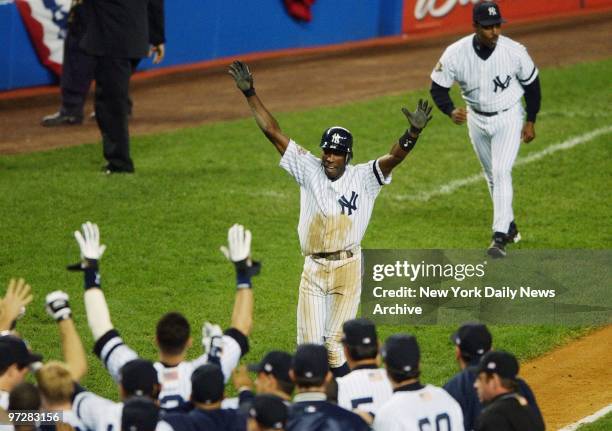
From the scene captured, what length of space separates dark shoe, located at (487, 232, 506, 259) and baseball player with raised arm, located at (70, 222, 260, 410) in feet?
16.5

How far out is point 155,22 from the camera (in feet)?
48.6

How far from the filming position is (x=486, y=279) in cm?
1089

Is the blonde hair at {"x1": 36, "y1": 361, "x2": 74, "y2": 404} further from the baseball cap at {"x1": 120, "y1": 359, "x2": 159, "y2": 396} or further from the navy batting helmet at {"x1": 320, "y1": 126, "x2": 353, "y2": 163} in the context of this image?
the navy batting helmet at {"x1": 320, "y1": 126, "x2": 353, "y2": 163}

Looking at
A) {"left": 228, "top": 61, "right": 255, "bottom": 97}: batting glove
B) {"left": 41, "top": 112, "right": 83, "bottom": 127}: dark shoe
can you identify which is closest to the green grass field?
{"left": 41, "top": 112, "right": 83, "bottom": 127}: dark shoe

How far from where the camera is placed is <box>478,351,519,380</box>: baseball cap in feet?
19.6

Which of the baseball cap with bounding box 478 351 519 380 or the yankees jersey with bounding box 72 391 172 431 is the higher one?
the baseball cap with bounding box 478 351 519 380

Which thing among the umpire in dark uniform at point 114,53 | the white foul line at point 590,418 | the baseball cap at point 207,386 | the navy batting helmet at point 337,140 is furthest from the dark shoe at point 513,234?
the baseball cap at point 207,386

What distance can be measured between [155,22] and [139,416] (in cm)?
1005

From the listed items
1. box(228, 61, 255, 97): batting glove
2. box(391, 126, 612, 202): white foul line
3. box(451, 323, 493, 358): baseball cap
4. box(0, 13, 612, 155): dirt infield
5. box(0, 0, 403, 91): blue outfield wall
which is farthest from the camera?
box(0, 0, 403, 91): blue outfield wall

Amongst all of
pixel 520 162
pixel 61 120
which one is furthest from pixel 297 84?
pixel 520 162

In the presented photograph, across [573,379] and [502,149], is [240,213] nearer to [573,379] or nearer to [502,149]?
[502,149]

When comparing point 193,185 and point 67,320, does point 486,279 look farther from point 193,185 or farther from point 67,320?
point 67,320

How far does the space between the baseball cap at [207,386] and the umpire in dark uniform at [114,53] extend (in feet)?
26.0

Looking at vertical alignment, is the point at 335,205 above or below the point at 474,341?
above
